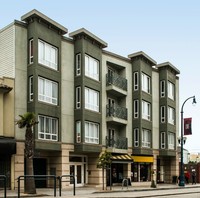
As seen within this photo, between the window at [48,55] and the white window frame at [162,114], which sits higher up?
the window at [48,55]

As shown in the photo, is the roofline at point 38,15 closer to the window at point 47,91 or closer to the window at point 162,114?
the window at point 47,91

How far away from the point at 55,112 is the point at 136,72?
43.8 ft

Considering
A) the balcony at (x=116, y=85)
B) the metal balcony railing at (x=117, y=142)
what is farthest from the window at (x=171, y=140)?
the balcony at (x=116, y=85)

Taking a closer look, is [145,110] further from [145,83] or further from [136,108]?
[145,83]

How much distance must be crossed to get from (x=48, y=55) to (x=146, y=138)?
16989 mm

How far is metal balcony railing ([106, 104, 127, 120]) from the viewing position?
1586 inches

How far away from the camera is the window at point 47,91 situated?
3262cm

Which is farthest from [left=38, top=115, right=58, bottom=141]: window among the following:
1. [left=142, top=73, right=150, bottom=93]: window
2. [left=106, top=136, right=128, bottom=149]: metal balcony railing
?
[left=142, top=73, right=150, bottom=93]: window

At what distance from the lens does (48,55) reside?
110 ft

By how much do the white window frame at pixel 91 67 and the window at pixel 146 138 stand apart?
993cm

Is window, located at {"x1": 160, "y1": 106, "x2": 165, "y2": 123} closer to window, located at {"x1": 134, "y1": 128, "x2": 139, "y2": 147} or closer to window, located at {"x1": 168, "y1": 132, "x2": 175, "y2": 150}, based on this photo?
window, located at {"x1": 168, "y1": 132, "x2": 175, "y2": 150}

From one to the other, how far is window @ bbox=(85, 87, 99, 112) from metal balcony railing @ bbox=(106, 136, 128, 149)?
Result: 11.2ft

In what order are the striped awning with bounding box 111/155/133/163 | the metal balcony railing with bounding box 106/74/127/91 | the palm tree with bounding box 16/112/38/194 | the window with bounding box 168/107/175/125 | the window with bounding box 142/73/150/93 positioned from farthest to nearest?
the window with bounding box 168/107/175/125, the window with bounding box 142/73/150/93, the metal balcony railing with bounding box 106/74/127/91, the striped awning with bounding box 111/155/133/163, the palm tree with bounding box 16/112/38/194

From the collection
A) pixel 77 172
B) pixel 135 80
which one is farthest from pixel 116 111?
pixel 77 172
